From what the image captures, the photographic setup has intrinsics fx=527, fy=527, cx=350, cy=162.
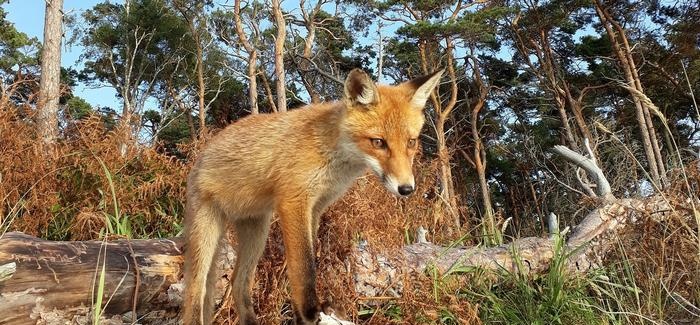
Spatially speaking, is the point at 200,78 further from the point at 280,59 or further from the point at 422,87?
the point at 422,87

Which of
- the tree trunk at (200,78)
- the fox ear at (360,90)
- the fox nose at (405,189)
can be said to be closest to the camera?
the fox nose at (405,189)

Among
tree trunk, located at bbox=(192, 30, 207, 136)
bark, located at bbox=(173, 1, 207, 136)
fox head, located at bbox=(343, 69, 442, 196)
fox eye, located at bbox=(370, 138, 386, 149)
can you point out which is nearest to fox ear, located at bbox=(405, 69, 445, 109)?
fox head, located at bbox=(343, 69, 442, 196)

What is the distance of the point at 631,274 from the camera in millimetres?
4512

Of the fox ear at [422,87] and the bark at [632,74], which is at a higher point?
the bark at [632,74]

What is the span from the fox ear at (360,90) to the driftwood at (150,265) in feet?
5.29

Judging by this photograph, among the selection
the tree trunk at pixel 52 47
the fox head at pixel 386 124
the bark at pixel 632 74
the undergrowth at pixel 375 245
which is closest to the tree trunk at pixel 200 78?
the tree trunk at pixel 52 47

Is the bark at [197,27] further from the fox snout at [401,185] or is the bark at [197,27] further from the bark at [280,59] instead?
the fox snout at [401,185]

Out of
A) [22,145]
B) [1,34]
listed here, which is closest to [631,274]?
[22,145]

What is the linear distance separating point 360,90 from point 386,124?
360 millimetres

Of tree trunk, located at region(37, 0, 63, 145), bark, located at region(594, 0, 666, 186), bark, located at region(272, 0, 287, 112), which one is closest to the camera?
tree trunk, located at region(37, 0, 63, 145)

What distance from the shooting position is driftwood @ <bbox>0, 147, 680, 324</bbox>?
3.45 meters

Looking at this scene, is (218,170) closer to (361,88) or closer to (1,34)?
(361,88)

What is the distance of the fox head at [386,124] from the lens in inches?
136

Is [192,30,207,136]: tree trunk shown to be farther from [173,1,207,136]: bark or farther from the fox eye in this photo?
the fox eye
